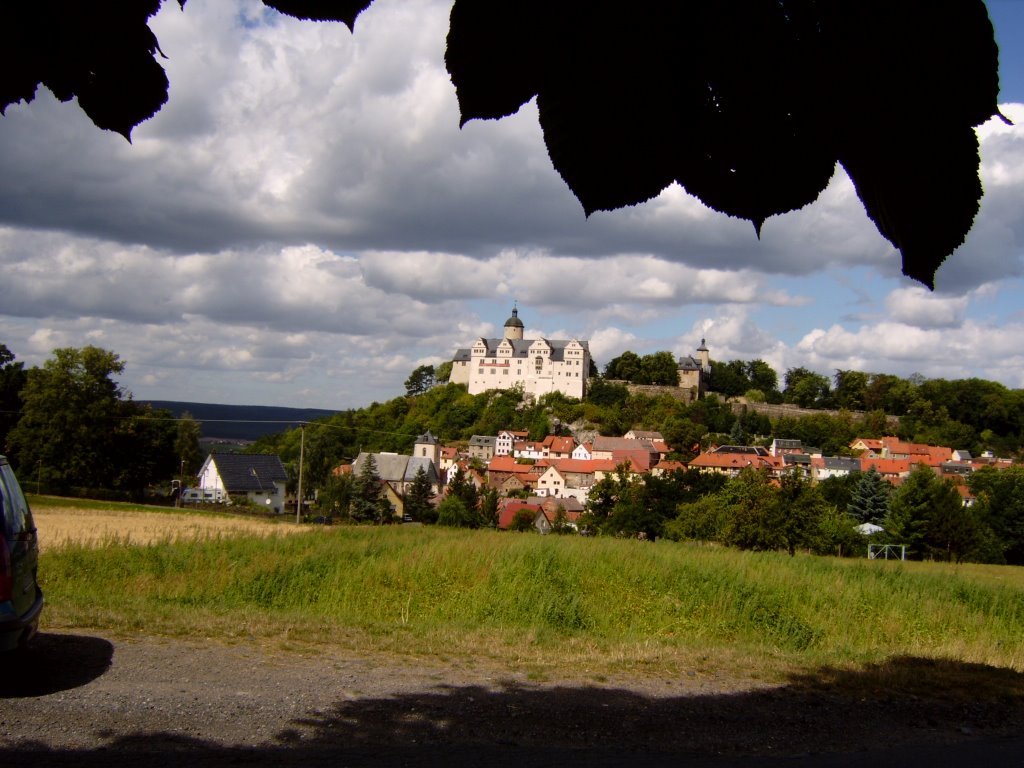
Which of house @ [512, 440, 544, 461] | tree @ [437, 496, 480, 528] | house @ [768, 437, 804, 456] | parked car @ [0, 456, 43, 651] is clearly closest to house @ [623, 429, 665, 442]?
house @ [512, 440, 544, 461]

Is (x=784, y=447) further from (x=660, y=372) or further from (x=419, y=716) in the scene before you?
(x=419, y=716)

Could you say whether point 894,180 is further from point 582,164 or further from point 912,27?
point 582,164

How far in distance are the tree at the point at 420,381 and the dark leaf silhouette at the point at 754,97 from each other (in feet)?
340

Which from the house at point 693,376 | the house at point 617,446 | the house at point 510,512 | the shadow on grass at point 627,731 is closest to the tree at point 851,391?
the house at point 693,376

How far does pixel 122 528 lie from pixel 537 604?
14.5 m

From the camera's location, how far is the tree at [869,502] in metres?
50.2

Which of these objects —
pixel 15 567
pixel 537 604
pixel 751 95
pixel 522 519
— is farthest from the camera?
pixel 522 519

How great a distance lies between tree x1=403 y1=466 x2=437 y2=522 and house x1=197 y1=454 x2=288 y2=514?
10515 millimetres

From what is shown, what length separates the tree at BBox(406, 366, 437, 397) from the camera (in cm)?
10494

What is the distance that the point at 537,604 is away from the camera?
32.7 ft

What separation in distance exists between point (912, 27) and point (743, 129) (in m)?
0.18

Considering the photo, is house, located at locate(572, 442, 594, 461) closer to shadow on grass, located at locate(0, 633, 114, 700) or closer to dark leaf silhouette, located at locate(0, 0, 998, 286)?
shadow on grass, located at locate(0, 633, 114, 700)

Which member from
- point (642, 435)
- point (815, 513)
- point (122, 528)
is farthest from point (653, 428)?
point (122, 528)

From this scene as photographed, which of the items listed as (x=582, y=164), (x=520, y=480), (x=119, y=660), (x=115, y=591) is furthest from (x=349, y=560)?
(x=520, y=480)
